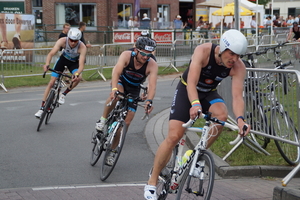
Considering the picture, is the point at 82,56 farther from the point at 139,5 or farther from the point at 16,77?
the point at 139,5

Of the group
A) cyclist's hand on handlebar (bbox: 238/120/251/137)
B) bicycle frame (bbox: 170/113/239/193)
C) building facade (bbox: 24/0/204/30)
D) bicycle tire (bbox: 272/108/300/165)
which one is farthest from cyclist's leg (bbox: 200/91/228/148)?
building facade (bbox: 24/0/204/30)

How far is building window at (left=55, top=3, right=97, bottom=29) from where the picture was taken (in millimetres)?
37500

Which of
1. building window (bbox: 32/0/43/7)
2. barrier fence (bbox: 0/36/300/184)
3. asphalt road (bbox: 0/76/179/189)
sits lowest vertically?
asphalt road (bbox: 0/76/179/189)

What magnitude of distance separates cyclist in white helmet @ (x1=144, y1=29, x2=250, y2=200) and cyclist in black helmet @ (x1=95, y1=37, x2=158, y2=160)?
1224mm

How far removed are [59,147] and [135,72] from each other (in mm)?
2255

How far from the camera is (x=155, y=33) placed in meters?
26.3

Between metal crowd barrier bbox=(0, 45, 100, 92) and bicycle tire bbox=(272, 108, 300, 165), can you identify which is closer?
bicycle tire bbox=(272, 108, 300, 165)

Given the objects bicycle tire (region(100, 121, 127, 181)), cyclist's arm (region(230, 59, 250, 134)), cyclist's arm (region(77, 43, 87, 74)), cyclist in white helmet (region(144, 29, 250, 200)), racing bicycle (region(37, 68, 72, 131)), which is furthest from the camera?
cyclist's arm (region(77, 43, 87, 74))

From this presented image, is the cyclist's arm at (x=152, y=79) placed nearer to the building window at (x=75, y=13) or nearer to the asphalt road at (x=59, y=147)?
the asphalt road at (x=59, y=147)

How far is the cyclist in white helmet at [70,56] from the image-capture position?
10.2 meters

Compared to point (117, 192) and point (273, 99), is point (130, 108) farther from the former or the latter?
point (273, 99)

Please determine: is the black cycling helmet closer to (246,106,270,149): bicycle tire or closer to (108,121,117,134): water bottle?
(108,121,117,134): water bottle

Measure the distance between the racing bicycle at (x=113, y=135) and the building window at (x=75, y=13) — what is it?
3065cm

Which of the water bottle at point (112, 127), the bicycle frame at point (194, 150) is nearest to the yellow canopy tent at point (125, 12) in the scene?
the water bottle at point (112, 127)
